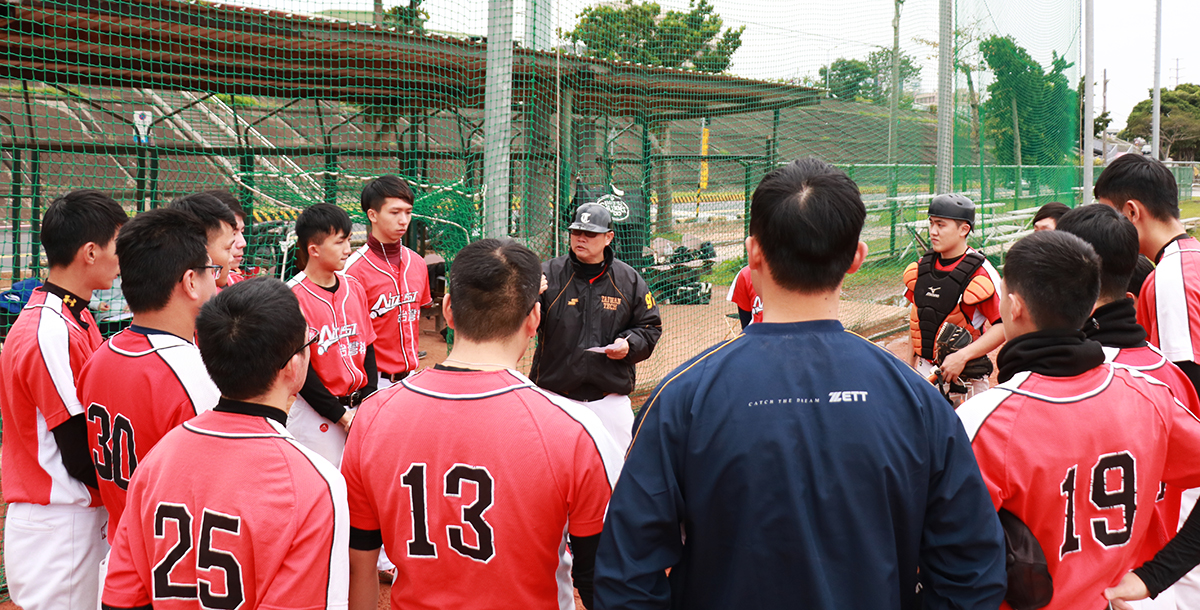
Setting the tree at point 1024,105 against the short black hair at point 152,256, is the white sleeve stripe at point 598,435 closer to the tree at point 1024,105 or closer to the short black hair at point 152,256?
the short black hair at point 152,256

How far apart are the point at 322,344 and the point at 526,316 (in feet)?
6.45

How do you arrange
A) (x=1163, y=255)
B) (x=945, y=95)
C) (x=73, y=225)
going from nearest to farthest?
1. (x=73, y=225)
2. (x=1163, y=255)
3. (x=945, y=95)

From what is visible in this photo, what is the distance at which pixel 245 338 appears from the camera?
1.71 meters

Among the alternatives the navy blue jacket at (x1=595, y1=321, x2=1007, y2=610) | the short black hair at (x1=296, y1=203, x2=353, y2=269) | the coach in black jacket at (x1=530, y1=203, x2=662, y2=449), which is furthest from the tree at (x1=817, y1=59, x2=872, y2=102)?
the navy blue jacket at (x1=595, y1=321, x2=1007, y2=610)

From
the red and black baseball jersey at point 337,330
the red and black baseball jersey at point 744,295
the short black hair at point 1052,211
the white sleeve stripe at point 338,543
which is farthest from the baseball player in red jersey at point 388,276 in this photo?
the short black hair at point 1052,211

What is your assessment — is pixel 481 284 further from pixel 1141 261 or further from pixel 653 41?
pixel 653 41

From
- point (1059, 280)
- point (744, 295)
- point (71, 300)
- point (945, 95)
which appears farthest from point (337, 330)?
point (945, 95)

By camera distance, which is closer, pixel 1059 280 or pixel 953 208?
pixel 1059 280

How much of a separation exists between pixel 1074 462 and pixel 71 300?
10.1 ft

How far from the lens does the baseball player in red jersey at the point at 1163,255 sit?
2797mm

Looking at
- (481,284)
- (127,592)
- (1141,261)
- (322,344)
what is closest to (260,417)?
(127,592)

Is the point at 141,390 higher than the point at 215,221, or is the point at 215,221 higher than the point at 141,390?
the point at 215,221

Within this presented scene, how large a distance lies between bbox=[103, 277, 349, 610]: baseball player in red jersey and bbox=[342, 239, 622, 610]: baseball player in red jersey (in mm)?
124

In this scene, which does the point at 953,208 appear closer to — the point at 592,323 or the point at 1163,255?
the point at 1163,255
